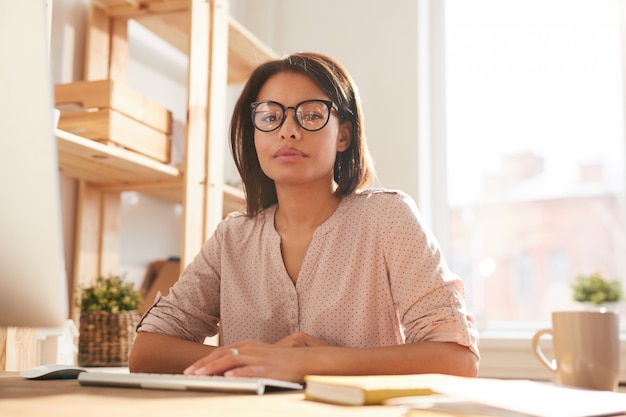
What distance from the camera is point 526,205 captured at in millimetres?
2711

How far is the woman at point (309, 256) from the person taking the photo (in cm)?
122

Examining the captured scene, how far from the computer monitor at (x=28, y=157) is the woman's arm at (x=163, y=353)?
26.3 inches

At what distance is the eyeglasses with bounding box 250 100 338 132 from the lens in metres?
1.34

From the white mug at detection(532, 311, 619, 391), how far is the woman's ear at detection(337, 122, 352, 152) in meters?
0.59

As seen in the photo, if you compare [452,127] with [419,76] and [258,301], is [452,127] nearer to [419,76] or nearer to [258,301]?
[419,76]

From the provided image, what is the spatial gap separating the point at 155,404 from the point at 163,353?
0.66 meters

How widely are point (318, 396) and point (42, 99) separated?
0.35m

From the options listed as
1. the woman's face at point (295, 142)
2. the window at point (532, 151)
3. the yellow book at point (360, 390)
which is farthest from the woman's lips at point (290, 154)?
the window at point (532, 151)

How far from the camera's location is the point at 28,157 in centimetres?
51

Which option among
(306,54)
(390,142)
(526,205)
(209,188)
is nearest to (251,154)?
(306,54)

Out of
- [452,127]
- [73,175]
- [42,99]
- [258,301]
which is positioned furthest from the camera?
[452,127]

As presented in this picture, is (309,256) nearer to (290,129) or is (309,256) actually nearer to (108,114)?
(290,129)

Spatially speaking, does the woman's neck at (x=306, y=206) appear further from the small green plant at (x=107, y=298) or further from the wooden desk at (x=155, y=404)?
the wooden desk at (x=155, y=404)

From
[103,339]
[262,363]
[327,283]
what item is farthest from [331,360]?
[103,339]
